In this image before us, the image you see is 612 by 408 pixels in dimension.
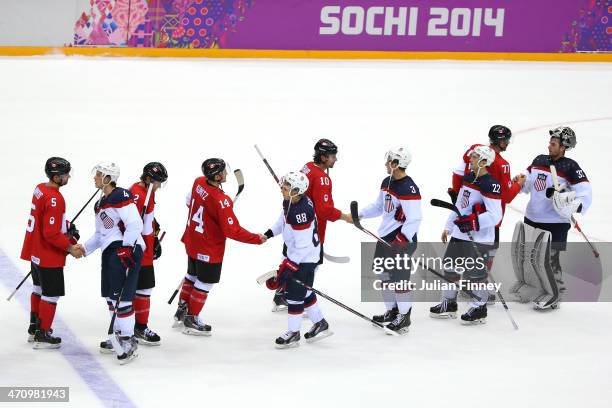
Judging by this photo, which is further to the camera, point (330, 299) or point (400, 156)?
point (400, 156)

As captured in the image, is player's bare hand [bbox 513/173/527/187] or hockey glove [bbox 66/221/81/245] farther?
player's bare hand [bbox 513/173/527/187]

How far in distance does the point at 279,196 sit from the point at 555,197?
12.2ft

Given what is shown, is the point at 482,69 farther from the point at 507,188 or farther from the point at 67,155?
the point at 507,188

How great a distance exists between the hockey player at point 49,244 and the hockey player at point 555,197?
11.6ft

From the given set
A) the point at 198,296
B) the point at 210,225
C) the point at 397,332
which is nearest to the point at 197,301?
the point at 198,296

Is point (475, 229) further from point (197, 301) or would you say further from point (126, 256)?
point (126, 256)

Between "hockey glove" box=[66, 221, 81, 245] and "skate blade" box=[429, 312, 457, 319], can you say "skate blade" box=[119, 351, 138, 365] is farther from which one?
"skate blade" box=[429, 312, 457, 319]

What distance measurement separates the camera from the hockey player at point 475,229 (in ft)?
24.2

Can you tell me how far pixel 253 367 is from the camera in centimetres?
664

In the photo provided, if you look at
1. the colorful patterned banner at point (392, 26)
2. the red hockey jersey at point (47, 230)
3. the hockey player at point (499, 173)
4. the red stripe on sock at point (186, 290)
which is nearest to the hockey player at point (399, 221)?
the hockey player at point (499, 173)

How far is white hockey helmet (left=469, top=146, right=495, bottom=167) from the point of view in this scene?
7.32m

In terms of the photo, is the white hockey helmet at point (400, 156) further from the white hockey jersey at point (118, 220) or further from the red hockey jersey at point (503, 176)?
the white hockey jersey at point (118, 220)

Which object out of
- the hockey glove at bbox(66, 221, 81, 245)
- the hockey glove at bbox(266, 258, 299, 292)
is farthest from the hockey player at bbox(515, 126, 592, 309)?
the hockey glove at bbox(66, 221, 81, 245)

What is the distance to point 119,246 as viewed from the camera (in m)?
6.58
